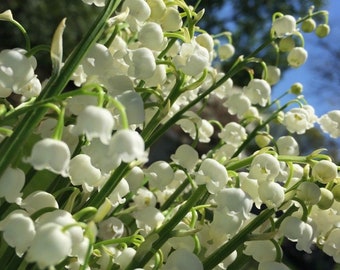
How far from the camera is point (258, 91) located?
0.64 m

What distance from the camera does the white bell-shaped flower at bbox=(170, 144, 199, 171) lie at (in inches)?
22.3

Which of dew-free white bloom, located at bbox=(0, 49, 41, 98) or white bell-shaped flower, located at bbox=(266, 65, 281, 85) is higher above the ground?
dew-free white bloom, located at bbox=(0, 49, 41, 98)

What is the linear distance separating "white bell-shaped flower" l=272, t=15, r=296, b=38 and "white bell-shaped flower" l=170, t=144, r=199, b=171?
124mm

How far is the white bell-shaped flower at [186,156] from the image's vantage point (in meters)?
0.57

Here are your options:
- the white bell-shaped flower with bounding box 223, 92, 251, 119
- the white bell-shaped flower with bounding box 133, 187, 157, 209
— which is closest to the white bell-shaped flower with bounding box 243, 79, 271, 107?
the white bell-shaped flower with bounding box 223, 92, 251, 119

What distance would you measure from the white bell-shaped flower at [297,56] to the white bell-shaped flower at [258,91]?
0.11 ft

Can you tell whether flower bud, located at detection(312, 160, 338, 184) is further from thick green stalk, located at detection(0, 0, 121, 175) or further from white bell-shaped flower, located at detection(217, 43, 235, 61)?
white bell-shaped flower, located at detection(217, 43, 235, 61)

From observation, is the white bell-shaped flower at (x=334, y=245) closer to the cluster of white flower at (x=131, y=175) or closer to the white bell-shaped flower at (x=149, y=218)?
the cluster of white flower at (x=131, y=175)

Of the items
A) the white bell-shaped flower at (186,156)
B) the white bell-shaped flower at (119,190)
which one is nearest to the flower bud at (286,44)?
the white bell-shaped flower at (186,156)

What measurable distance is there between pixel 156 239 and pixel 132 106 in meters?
0.09

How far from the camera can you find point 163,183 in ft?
1.68

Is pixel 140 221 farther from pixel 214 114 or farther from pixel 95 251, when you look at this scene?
pixel 214 114

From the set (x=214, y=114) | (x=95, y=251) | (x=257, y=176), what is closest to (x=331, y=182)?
(x=257, y=176)

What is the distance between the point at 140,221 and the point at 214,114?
410 cm
